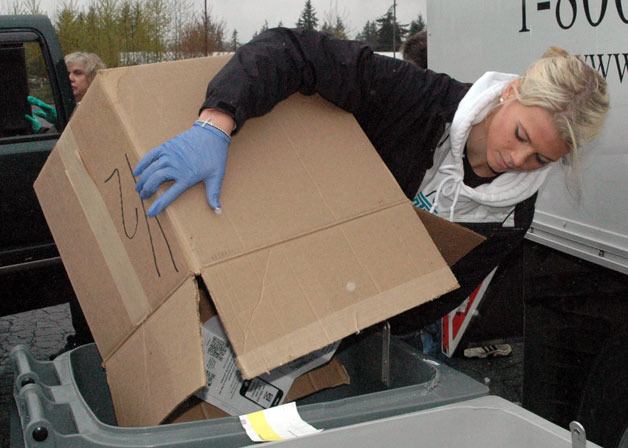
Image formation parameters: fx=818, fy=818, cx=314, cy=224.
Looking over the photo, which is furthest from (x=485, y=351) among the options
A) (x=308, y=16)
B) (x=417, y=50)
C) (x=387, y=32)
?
(x=308, y=16)

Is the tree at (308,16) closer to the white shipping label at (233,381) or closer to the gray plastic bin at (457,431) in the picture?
the white shipping label at (233,381)

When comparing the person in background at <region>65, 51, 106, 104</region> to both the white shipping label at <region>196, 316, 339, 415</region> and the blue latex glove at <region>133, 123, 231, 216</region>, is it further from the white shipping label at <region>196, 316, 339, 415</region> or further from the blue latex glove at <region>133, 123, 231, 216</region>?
the blue latex glove at <region>133, 123, 231, 216</region>

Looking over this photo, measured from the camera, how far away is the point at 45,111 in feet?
12.5

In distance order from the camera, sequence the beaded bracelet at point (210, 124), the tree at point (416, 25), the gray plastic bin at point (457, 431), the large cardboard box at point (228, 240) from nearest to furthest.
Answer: the gray plastic bin at point (457, 431) < the large cardboard box at point (228, 240) < the beaded bracelet at point (210, 124) < the tree at point (416, 25)

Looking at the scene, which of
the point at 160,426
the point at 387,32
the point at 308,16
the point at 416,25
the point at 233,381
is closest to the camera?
the point at 160,426

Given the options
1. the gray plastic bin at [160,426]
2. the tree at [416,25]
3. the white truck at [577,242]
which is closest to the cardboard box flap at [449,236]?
the gray plastic bin at [160,426]

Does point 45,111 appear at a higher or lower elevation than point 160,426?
higher

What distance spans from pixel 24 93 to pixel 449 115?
236cm

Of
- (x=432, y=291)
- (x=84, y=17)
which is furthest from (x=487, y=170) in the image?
(x=84, y=17)

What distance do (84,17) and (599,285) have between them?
6.89 m

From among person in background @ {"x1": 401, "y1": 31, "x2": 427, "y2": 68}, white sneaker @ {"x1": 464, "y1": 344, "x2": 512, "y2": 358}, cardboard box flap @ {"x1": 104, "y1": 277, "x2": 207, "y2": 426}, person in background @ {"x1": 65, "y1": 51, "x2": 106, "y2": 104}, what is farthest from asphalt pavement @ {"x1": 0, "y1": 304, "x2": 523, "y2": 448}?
cardboard box flap @ {"x1": 104, "y1": 277, "x2": 207, "y2": 426}

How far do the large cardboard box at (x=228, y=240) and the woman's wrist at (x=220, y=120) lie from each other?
2.8 inches

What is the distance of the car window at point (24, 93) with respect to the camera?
3.55m

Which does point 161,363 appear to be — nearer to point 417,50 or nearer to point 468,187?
point 468,187
